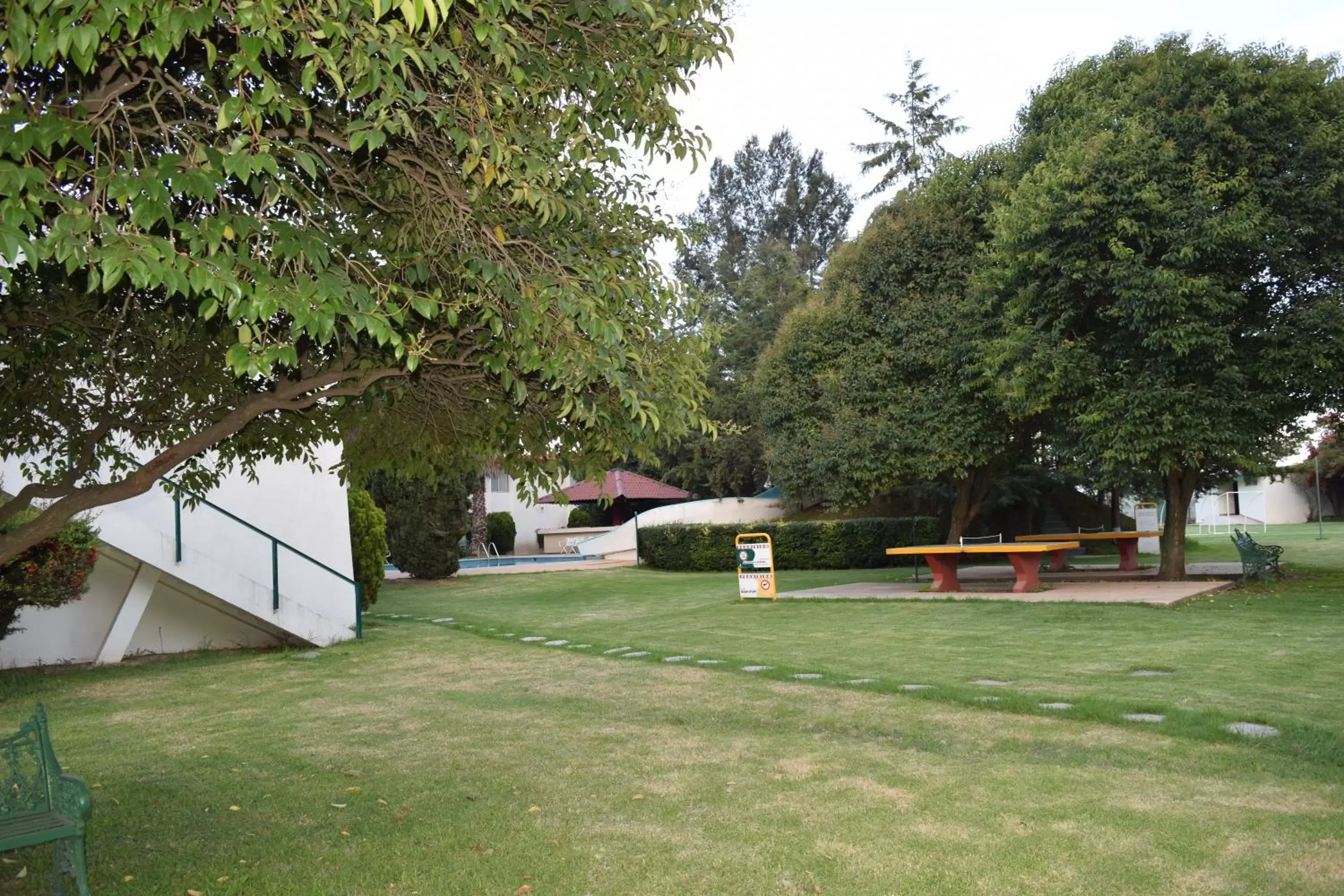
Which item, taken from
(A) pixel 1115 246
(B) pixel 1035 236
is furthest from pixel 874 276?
(A) pixel 1115 246

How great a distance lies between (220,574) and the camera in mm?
A: 12055

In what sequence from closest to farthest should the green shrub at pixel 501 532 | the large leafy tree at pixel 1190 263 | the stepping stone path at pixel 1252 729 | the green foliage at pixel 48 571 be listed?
the stepping stone path at pixel 1252 729 < the green foliage at pixel 48 571 < the large leafy tree at pixel 1190 263 < the green shrub at pixel 501 532

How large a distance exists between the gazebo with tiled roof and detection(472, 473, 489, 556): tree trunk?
13.2 feet

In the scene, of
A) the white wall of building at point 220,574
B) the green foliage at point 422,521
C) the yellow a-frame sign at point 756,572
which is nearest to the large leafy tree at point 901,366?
the yellow a-frame sign at point 756,572

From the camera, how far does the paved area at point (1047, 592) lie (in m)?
15.5

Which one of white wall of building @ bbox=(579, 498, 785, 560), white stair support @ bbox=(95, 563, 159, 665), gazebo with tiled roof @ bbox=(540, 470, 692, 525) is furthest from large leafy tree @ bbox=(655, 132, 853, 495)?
white stair support @ bbox=(95, 563, 159, 665)

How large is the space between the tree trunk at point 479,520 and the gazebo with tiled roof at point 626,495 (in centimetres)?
402

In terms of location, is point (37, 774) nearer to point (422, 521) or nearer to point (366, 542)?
point (366, 542)

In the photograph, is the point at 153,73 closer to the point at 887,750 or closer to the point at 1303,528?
the point at 887,750

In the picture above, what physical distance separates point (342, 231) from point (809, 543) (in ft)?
77.6

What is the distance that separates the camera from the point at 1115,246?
1573 centimetres

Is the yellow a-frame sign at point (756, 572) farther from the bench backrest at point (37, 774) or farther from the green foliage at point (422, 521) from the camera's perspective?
the bench backrest at point (37, 774)

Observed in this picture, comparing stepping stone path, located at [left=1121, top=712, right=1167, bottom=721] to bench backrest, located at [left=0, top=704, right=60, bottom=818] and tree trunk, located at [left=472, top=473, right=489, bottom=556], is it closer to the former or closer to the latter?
bench backrest, located at [left=0, top=704, right=60, bottom=818]

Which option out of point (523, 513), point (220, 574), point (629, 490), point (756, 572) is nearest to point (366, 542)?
point (220, 574)
